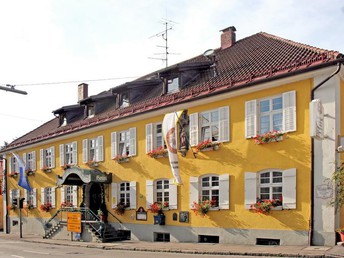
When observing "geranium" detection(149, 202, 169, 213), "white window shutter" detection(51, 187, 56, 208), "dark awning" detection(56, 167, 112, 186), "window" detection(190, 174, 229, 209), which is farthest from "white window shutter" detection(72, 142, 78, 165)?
"window" detection(190, 174, 229, 209)

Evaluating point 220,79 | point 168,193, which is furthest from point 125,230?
point 220,79

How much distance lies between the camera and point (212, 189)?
19.2m

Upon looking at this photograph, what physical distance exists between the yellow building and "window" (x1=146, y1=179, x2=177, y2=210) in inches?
2.0

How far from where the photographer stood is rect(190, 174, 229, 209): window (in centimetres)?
1839

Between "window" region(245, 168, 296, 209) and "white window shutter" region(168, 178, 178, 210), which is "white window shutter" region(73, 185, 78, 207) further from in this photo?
"window" region(245, 168, 296, 209)

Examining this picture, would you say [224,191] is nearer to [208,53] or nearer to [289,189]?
[289,189]

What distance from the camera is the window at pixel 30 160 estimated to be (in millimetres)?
33219

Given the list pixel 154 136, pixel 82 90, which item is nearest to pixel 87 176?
pixel 154 136

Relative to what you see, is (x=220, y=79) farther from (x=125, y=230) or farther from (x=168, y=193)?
(x=125, y=230)

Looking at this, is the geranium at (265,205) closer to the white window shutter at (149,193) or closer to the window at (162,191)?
the window at (162,191)

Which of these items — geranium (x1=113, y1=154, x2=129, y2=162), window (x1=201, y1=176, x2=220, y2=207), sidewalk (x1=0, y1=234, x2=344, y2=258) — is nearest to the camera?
sidewalk (x1=0, y1=234, x2=344, y2=258)

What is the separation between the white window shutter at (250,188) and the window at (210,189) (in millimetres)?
1643

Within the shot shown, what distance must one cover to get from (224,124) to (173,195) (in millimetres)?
4398

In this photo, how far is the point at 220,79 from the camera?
20.0 meters
